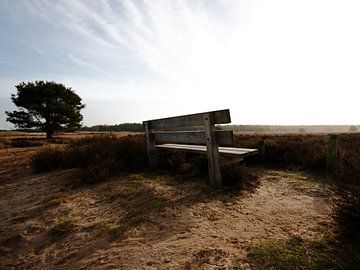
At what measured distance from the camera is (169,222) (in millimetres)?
3305

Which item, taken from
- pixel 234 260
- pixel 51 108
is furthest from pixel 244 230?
pixel 51 108

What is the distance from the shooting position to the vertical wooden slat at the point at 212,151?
4.41 meters

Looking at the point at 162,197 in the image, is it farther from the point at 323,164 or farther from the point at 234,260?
the point at 323,164

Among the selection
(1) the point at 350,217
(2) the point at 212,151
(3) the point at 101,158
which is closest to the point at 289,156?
(2) the point at 212,151

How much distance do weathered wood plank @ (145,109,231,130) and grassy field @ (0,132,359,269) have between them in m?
1.22

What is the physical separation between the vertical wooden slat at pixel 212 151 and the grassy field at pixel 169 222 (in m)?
0.23

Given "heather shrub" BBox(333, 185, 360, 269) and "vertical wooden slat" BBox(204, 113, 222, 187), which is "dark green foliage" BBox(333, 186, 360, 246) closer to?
"heather shrub" BBox(333, 185, 360, 269)

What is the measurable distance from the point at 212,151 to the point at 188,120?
84 centimetres

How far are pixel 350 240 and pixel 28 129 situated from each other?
2541 cm

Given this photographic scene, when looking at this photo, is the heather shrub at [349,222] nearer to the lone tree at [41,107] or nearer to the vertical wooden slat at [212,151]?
the vertical wooden slat at [212,151]

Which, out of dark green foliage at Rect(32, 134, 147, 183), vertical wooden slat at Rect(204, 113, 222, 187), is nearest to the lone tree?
dark green foliage at Rect(32, 134, 147, 183)

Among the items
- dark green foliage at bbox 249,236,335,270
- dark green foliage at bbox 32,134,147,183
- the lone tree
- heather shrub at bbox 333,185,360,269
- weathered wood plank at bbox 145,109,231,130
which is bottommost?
dark green foliage at bbox 249,236,335,270

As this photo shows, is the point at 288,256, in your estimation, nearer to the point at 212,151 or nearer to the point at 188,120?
the point at 212,151

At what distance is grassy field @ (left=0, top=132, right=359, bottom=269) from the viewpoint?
8.02ft
